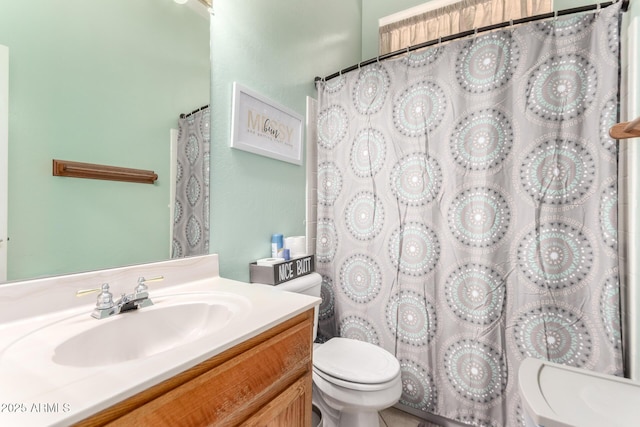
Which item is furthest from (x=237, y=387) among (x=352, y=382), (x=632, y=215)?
(x=632, y=215)

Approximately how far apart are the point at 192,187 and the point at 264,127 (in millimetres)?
492

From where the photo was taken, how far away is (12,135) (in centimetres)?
70

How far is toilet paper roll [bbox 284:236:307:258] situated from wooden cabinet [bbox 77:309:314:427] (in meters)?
0.61

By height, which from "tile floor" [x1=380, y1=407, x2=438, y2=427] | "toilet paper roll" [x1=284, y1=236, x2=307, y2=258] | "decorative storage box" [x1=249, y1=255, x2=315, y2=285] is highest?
"toilet paper roll" [x1=284, y1=236, x2=307, y2=258]

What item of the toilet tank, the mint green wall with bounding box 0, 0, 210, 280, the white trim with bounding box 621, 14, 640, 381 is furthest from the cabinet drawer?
the white trim with bounding box 621, 14, 640, 381

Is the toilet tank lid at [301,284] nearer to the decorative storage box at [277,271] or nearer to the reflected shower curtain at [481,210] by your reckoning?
the decorative storage box at [277,271]

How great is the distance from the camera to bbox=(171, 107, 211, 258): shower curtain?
104 centimetres

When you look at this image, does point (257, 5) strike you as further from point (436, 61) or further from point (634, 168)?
point (634, 168)

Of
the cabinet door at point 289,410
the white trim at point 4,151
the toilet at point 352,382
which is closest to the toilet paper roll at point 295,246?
the toilet at point 352,382

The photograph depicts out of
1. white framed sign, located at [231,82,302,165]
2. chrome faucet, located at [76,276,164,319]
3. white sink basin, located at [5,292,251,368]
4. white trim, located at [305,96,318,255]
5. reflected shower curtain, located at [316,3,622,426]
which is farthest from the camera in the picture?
white trim, located at [305,96,318,255]

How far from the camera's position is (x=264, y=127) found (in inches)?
54.3

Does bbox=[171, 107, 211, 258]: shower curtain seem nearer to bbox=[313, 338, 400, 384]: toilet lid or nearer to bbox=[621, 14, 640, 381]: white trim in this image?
bbox=[313, 338, 400, 384]: toilet lid

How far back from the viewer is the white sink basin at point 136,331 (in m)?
0.63

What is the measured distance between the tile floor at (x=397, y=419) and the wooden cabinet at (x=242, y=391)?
899 millimetres
